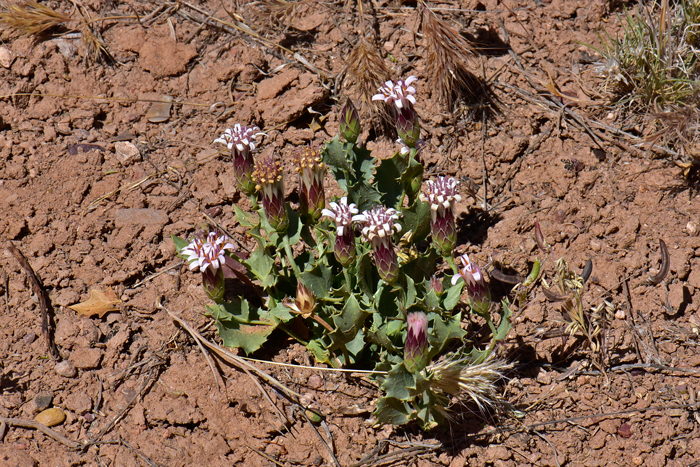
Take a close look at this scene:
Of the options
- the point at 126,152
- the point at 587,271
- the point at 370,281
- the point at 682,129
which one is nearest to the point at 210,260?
the point at 370,281

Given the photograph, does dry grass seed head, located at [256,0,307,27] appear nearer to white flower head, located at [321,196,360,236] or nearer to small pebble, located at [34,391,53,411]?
white flower head, located at [321,196,360,236]

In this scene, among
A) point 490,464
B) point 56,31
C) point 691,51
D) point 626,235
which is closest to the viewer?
point 490,464

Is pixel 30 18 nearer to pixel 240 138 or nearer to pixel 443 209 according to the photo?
pixel 240 138

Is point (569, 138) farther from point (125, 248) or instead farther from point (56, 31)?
point (56, 31)

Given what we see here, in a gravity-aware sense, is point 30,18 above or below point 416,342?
above

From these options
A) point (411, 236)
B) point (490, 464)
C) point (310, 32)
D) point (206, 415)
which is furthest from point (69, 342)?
point (310, 32)

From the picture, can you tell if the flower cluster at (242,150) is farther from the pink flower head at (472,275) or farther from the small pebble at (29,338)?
the small pebble at (29,338)
